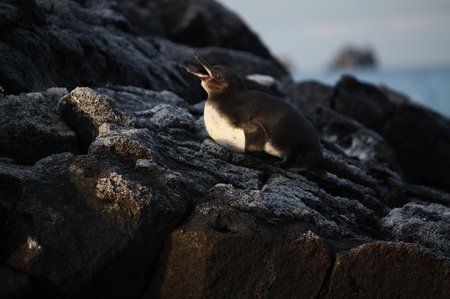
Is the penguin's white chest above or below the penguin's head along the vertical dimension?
below

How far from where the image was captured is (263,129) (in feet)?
24.0

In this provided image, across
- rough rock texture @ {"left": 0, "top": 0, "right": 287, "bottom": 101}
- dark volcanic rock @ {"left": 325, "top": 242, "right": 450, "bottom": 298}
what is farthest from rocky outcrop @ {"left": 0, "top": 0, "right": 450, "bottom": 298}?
rough rock texture @ {"left": 0, "top": 0, "right": 287, "bottom": 101}

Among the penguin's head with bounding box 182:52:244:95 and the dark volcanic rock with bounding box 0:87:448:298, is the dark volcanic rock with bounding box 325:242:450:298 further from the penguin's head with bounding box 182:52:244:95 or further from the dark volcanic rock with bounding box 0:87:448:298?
the penguin's head with bounding box 182:52:244:95

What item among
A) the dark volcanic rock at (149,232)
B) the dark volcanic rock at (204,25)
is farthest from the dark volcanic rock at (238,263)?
the dark volcanic rock at (204,25)

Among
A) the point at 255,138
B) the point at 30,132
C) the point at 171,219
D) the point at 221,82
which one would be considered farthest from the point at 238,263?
the point at 221,82

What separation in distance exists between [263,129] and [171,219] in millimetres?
2023

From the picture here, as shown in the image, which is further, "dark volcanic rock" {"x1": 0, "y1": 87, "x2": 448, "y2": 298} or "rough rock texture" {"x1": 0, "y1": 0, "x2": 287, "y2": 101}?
"rough rock texture" {"x1": 0, "y1": 0, "x2": 287, "y2": 101}

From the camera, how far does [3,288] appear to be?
528cm

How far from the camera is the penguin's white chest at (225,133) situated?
738cm

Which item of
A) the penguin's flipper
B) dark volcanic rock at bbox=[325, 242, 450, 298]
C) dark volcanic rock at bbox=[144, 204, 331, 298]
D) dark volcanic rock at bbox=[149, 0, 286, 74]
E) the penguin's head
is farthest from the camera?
dark volcanic rock at bbox=[149, 0, 286, 74]

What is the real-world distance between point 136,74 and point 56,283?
5.08 meters

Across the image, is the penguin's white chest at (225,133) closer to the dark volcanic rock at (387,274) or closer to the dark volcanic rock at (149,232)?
the dark volcanic rock at (149,232)

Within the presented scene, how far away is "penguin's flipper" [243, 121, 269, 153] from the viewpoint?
7.31 m

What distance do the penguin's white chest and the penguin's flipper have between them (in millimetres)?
63
